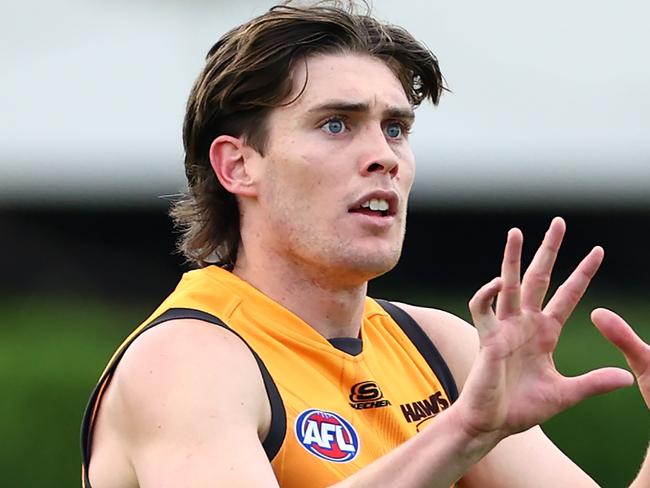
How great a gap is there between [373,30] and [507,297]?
1228 millimetres

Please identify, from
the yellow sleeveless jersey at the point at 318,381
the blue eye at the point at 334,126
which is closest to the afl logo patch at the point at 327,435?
the yellow sleeveless jersey at the point at 318,381

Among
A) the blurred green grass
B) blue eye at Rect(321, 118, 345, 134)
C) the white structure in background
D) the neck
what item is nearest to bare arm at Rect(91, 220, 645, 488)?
the neck

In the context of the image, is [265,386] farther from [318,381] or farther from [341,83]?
[341,83]

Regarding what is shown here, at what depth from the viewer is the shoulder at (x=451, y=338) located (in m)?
4.24

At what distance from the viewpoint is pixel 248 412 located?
3561 mm

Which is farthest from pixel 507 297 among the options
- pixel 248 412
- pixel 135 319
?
pixel 135 319

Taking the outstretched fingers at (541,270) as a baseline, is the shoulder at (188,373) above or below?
below

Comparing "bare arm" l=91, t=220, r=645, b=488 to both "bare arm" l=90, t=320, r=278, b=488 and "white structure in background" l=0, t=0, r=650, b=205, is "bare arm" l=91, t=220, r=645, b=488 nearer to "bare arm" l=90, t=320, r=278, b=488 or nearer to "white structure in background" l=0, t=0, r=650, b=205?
"bare arm" l=90, t=320, r=278, b=488

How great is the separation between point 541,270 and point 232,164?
3.78 ft

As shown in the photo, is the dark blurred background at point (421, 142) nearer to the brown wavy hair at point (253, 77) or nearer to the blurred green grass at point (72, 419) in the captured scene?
the blurred green grass at point (72, 419)

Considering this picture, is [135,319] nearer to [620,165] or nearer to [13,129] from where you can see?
[13,129]

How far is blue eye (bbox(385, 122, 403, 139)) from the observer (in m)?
4.12

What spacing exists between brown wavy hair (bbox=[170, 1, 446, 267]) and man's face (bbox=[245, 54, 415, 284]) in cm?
5

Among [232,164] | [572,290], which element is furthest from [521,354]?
[232,164]
